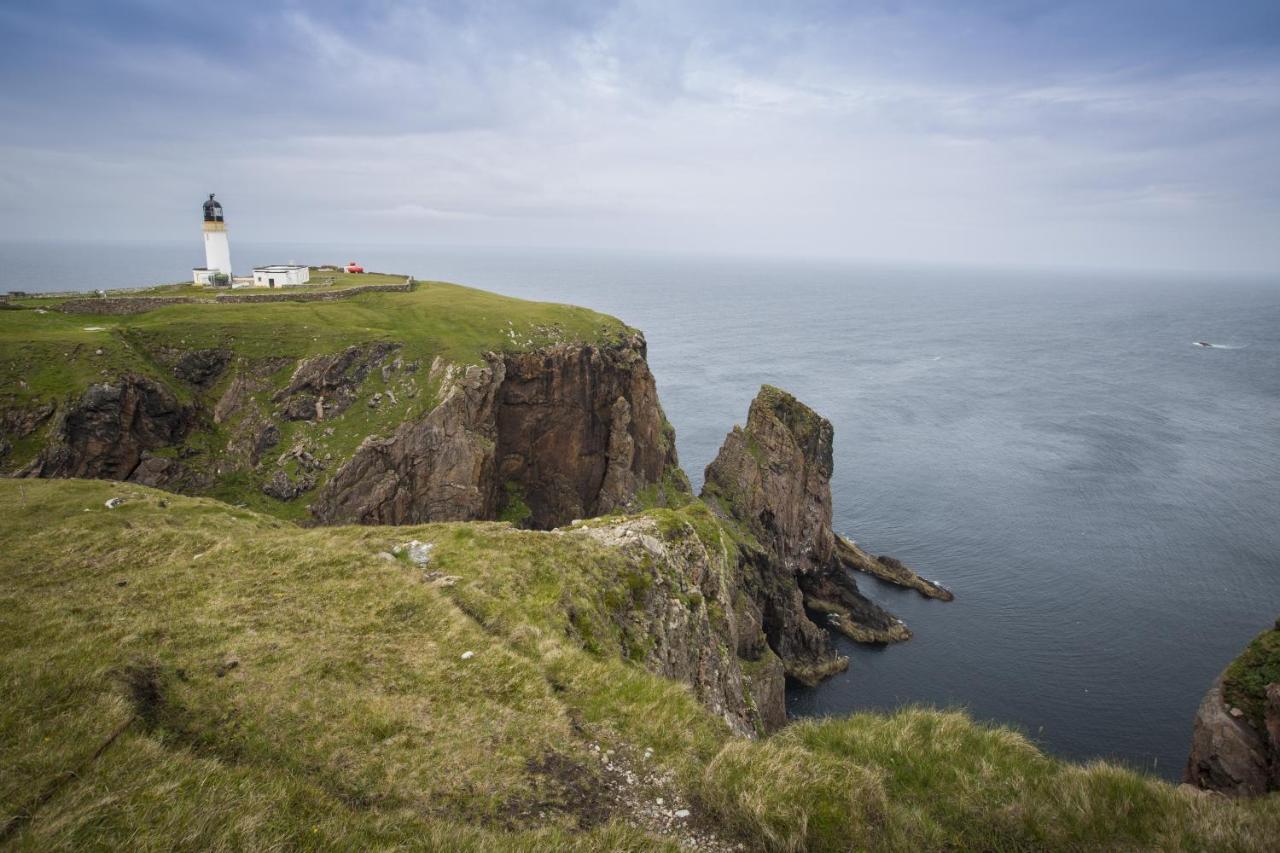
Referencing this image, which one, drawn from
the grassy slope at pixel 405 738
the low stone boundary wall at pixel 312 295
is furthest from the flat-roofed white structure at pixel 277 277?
the grassy slope at pixel 405 738

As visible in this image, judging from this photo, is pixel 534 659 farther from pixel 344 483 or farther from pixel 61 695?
pixel 344 483

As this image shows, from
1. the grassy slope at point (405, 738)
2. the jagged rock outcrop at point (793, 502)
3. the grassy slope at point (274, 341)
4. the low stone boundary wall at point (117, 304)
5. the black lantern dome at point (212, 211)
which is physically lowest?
the jagged rock outcrop at point (793, 502)

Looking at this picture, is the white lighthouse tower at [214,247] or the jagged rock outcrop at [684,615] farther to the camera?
the white lighthouse tower at [214,247]

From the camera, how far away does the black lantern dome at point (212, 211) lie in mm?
72875

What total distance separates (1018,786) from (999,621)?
55902mm

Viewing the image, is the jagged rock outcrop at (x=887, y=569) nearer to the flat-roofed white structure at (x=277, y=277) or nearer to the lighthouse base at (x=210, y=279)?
the flat-roofed white structure at (x=277, y=277)

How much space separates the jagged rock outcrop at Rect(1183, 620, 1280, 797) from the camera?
18.8m

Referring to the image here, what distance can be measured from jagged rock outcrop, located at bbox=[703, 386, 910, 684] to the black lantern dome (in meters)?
63.9

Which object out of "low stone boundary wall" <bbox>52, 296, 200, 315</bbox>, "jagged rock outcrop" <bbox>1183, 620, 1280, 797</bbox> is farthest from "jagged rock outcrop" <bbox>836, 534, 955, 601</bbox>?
"low stone boundary wall" <bbox>52, 296, 200, 315</bbox>

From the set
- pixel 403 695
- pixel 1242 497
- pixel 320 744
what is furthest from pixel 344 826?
pixel 1242 497

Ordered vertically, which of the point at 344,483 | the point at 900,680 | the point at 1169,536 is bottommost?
the point at 900,680

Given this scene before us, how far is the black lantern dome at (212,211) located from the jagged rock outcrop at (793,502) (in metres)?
63.9

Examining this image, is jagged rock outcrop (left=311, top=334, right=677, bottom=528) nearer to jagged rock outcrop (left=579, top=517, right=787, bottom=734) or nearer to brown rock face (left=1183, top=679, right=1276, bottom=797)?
jagged rock outcrop (left=579, top=517, right=787, bottom=734)

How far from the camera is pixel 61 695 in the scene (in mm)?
11461
